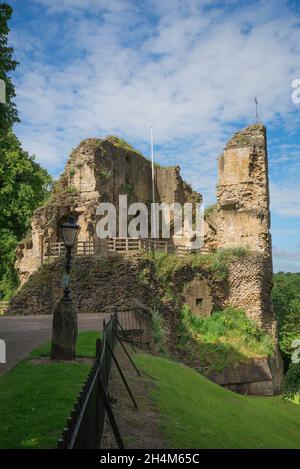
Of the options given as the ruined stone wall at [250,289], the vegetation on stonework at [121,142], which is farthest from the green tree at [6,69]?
the vegetation on stonework at [121,142]

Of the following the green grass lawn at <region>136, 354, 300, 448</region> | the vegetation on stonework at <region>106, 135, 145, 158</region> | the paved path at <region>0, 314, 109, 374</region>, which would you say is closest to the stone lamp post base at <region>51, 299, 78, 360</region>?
the paved path at <region>0, 314, 109, 374</region>

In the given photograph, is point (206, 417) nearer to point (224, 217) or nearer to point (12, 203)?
point (224, 217)

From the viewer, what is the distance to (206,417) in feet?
36.1

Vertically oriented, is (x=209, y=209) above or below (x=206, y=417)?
above

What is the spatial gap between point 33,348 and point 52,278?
11639 mm

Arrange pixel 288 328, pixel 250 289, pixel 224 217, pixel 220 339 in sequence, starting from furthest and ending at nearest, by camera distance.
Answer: pixel 288 328 < pixel 224 217 < pixel 250 289 < pixel 220 339

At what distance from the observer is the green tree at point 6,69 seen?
555 inches

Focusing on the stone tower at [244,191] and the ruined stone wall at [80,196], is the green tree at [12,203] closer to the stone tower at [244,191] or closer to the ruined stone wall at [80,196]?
the ruined stone wall at [80,196]

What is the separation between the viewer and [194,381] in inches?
601

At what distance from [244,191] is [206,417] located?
19.9m

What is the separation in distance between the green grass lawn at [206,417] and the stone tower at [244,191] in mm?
12783

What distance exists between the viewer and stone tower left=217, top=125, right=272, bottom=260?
28.8 meters

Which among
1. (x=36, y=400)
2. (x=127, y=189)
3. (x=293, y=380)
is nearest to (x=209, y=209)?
(x=127, y=189)
